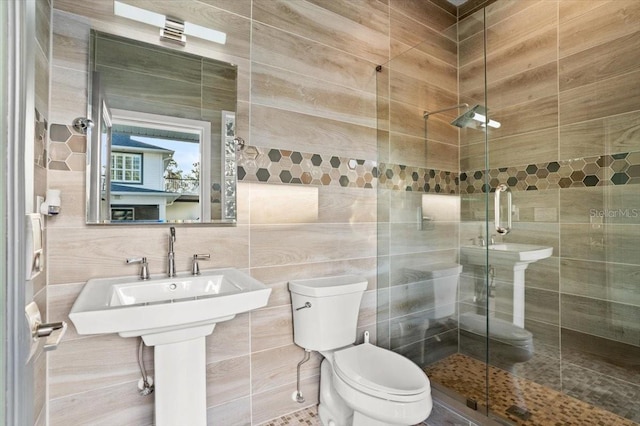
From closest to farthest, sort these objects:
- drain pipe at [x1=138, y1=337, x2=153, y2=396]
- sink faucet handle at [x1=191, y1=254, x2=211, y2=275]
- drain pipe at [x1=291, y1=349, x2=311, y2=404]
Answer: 1. drain pipe at [x1=138, y1=337, x2=153, y2=396]
2. sink faucet handle at [x1=191, y1=254, x2=211, y2=275]
3. drain pipe at [x1=291, y1=349, x2=311, y2=404]

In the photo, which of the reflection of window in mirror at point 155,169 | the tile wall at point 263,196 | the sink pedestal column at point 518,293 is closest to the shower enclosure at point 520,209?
the sink pedestal column at point 518,293

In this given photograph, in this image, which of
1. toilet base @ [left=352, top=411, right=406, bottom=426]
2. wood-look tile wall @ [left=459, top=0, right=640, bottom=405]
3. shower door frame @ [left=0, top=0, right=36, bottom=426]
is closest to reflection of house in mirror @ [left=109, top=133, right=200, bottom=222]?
shower door frame @ [left=0, top=0, right=36, bottom=426]

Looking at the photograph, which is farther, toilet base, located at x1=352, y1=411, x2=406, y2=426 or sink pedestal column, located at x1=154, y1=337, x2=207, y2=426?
toilet base, located at x1=352, y1=411, x2=406, y2=426

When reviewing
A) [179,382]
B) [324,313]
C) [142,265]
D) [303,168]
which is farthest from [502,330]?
[142,265]

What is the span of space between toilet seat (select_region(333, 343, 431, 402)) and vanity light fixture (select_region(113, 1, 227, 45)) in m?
1.75

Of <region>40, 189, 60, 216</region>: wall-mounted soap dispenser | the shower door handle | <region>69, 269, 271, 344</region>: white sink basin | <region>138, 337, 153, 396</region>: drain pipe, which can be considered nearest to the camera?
<region>69, 269, 271, 344</region>: white sink basin

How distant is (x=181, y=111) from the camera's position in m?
1.60

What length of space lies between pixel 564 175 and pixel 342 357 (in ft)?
5.78

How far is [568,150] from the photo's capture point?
2.01 m

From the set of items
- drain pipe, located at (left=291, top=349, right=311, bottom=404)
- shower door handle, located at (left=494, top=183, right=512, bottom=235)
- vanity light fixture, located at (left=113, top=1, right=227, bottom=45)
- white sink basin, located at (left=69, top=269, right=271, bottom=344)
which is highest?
vanity light fixture, located at (left=113, top=1, right=227, bottom=45)

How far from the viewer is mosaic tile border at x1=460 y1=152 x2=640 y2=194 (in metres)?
1.77

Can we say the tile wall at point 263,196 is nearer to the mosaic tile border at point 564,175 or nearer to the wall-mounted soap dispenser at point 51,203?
the wall-mounted soap dispenser at point 51,203

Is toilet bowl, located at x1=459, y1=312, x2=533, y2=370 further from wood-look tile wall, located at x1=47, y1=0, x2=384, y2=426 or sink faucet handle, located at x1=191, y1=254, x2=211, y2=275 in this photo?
sink faucet handle, located at x1=191, y1=254, x2=211, y2=275

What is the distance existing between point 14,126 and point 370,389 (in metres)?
1.47
